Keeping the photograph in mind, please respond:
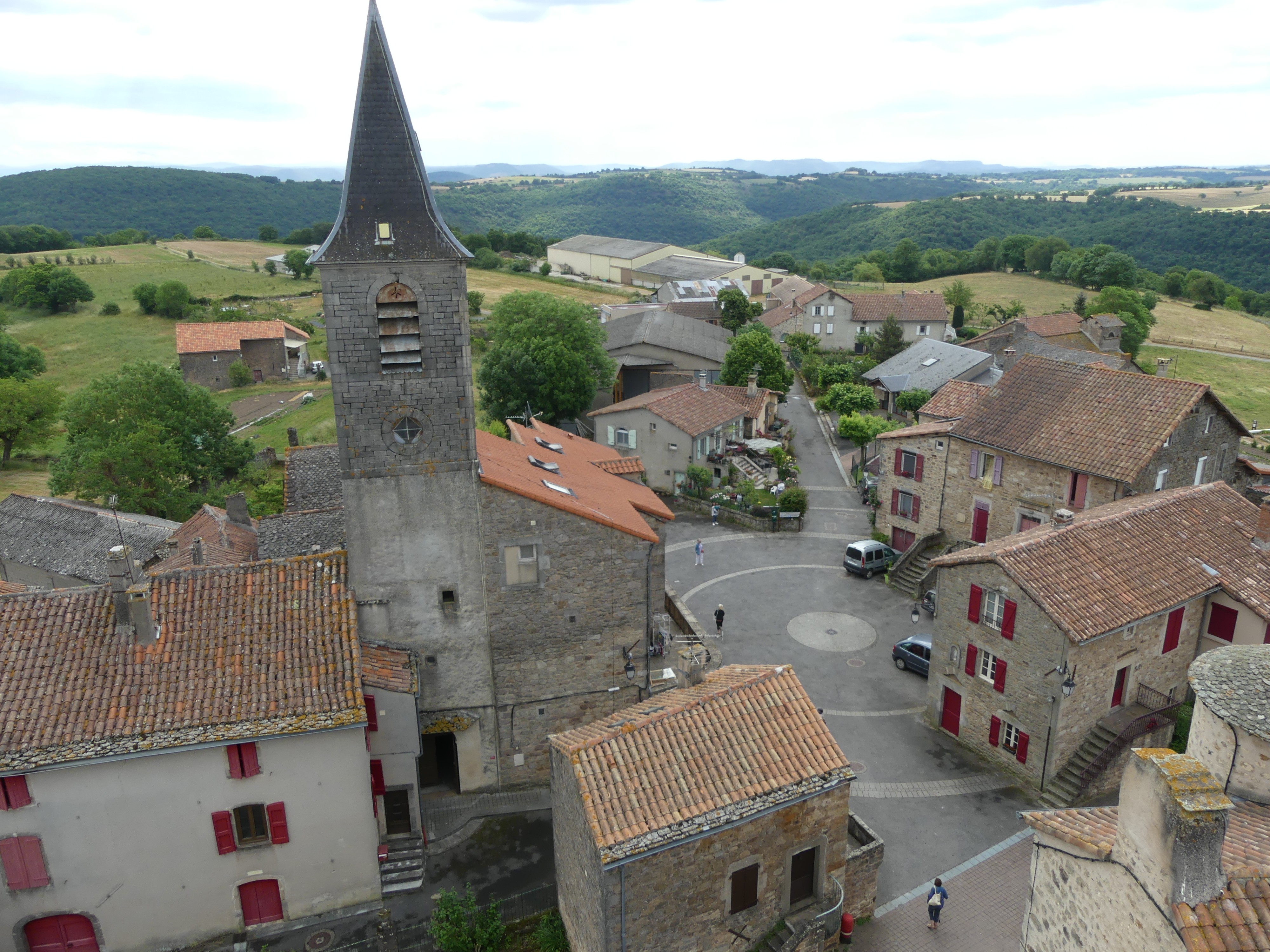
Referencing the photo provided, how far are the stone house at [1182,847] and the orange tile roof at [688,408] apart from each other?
3648 cm

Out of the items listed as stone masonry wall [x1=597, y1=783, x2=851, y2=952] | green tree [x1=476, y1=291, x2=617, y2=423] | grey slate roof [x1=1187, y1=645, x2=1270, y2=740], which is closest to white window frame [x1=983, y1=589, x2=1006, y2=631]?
grey slate roof [x1=1187, y1=645, x2=1270, y2=740]

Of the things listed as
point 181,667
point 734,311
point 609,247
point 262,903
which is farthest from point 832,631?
point 609,247

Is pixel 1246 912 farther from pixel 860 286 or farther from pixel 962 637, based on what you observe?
pixel 860 286

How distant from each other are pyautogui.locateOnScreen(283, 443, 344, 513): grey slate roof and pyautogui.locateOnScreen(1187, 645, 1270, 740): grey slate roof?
34.4m

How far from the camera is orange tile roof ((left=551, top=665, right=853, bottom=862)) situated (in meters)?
16.8

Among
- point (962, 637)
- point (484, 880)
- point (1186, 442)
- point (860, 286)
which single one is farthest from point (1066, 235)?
point (484, 880)

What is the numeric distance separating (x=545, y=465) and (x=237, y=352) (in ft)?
231

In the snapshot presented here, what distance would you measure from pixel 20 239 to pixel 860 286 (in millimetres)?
139426

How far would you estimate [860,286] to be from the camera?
142 m

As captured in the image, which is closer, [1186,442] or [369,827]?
[369,827]

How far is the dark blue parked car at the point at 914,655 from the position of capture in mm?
32469

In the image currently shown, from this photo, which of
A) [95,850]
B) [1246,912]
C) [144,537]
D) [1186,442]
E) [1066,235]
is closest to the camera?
[1246,912]

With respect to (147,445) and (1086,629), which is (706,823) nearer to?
(1086,629)

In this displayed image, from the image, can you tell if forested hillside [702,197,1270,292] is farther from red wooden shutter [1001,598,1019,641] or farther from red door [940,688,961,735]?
red wooden shutter [1001,598,1019,641]
